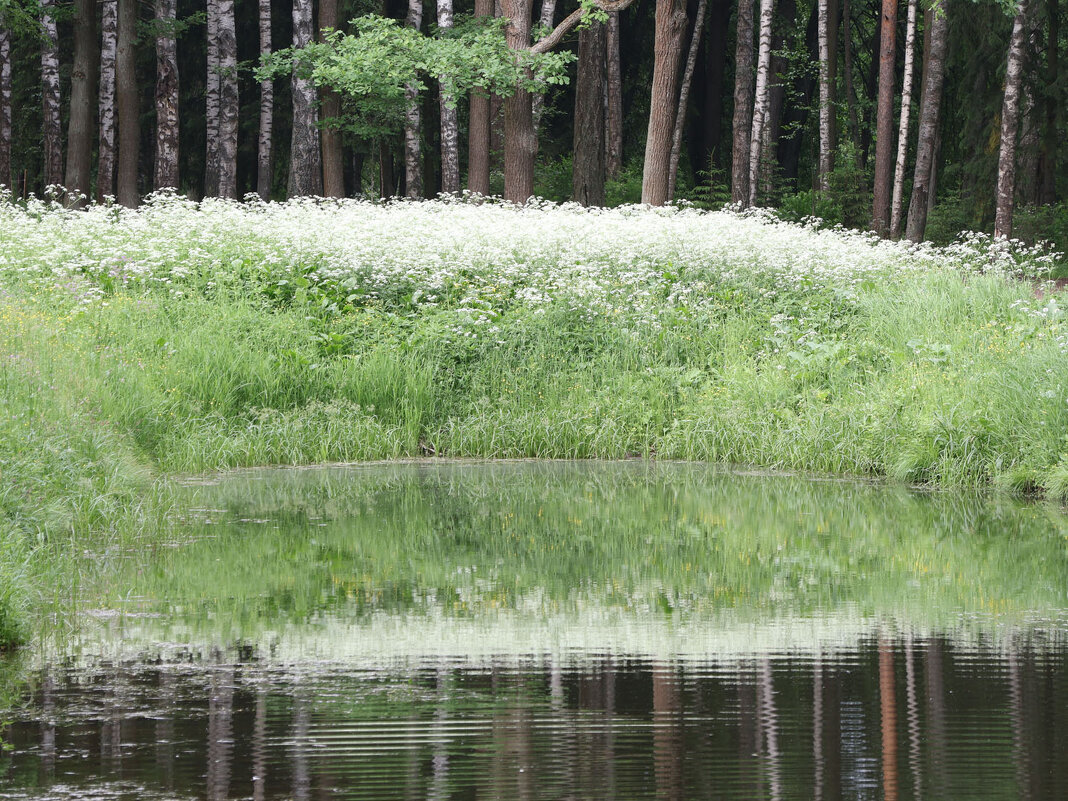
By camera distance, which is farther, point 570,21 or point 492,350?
point 570,21

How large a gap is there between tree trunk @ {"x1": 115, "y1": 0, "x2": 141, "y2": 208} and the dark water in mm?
17007

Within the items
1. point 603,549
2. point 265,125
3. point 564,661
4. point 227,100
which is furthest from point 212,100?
point 564,661

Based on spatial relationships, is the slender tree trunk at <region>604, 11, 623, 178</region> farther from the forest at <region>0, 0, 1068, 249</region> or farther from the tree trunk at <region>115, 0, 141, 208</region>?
the tree trunk at <region>115, 0, 141, 208</region>

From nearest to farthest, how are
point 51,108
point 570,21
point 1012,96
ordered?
point 1012,96 < point 570,21 < point 51,108

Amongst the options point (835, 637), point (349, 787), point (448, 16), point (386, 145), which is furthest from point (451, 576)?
point (386, 145)

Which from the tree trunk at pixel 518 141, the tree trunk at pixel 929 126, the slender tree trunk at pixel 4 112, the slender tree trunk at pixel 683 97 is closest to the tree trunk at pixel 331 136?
the tree trunk at pixel 518 141

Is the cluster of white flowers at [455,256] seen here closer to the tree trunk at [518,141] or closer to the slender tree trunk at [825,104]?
the tree trunk at [518,141]

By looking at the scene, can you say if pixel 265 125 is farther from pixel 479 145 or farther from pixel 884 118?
pixel 884 118

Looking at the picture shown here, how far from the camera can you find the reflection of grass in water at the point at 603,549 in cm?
672

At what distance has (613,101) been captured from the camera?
3056cm

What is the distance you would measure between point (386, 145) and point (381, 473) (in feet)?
74.6

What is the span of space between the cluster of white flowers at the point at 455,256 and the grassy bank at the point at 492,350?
4cm

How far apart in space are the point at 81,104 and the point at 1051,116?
18.4 m

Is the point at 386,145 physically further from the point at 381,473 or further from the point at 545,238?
the point at 381,473
